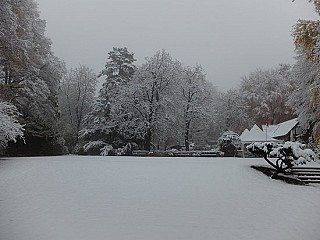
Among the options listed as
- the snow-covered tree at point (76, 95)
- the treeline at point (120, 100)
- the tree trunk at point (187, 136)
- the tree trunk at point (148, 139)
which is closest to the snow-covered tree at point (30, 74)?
the treeline at point (120, 100)

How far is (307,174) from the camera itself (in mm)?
15523

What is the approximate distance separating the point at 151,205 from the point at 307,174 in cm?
879

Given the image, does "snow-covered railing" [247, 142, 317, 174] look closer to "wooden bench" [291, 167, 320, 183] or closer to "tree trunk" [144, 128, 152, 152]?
"wooden bench" [291, 167, 320, 183]

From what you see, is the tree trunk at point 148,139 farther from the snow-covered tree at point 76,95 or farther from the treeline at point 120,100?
the snow-covered tree at point 76,95

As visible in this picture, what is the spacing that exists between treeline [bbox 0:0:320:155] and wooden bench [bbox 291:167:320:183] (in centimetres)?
230

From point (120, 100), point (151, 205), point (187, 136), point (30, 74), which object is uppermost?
point (120, 100)

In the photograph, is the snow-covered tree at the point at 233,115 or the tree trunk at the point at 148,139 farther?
the snow-covered tree at the point at 233,115

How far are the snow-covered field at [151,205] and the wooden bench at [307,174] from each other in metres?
1.91

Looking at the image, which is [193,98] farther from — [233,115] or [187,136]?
[233,115]

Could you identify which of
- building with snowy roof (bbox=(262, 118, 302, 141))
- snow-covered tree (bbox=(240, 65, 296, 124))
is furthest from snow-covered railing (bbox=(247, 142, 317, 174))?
snow-covered tree (bbox=(240, 65, 296, 124))

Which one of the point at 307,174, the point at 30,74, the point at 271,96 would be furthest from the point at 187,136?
the point at 307,174

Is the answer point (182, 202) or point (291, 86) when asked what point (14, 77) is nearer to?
point (182, 202)

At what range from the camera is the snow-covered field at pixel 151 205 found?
6.79 metres

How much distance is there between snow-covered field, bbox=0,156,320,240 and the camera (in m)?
6.79
